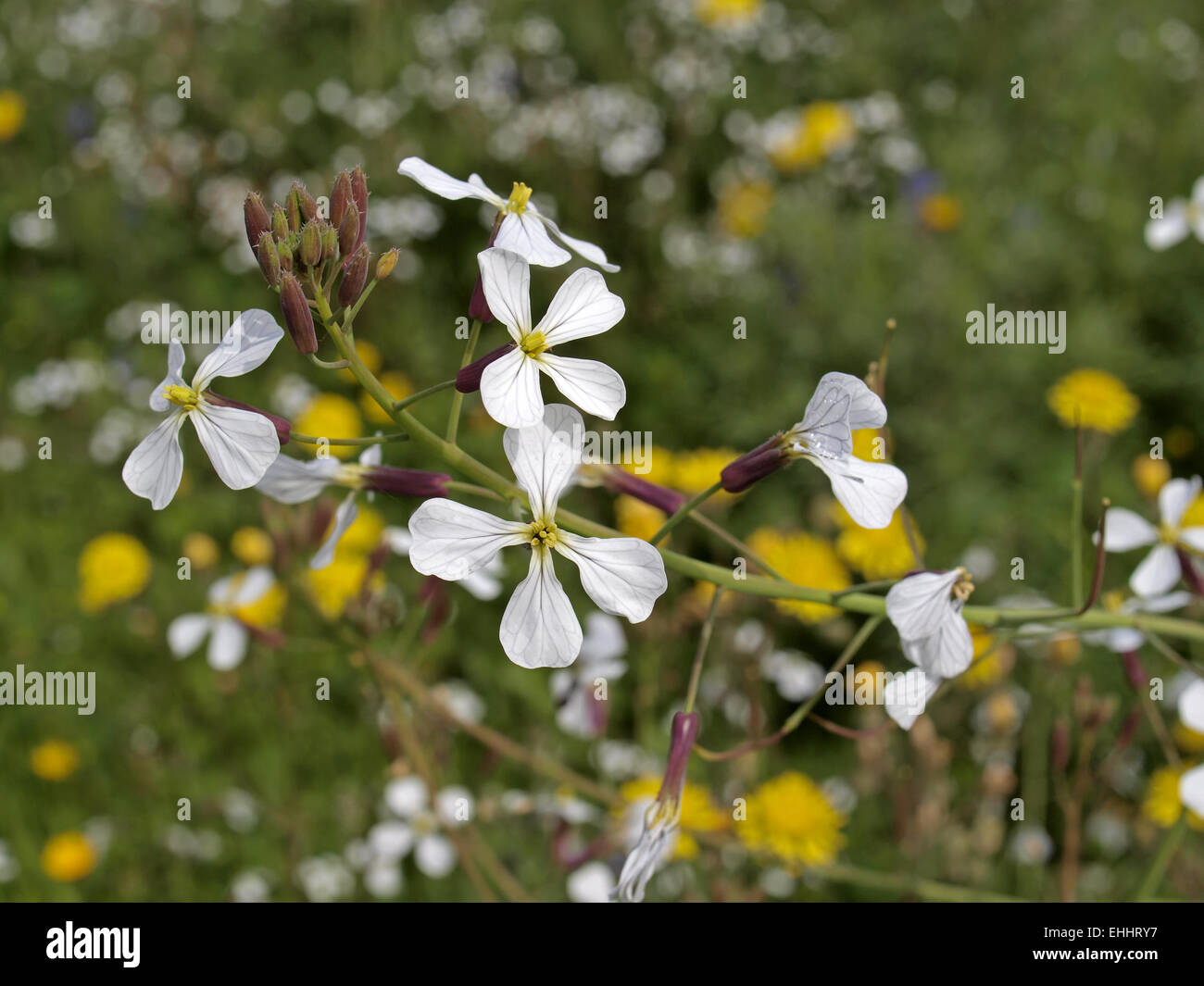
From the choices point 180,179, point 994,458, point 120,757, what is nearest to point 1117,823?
point 994,458

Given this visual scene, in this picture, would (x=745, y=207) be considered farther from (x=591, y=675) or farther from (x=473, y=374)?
(x=473, y=374)

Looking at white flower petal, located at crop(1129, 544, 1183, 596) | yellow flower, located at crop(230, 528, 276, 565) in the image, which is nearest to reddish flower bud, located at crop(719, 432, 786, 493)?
white flower petal, located at crop(1129, 544, 1183, 596)

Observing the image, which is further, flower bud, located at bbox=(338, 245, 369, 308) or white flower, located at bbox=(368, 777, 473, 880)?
white flower, located at bbox=(368, 777, 473, 880)

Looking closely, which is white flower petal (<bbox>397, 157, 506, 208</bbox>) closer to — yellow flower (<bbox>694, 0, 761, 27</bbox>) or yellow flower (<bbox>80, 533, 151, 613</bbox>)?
yellow flower (<bbox>80, 533, 151, 613</bbox>)

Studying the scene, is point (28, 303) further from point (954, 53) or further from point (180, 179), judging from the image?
point (954, 53)

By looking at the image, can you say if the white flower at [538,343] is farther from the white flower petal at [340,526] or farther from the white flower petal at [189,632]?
the white flower petal at [189,632]

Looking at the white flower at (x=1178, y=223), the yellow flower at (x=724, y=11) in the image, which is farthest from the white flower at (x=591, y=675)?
the yellow flower at (x=724, y=11)
